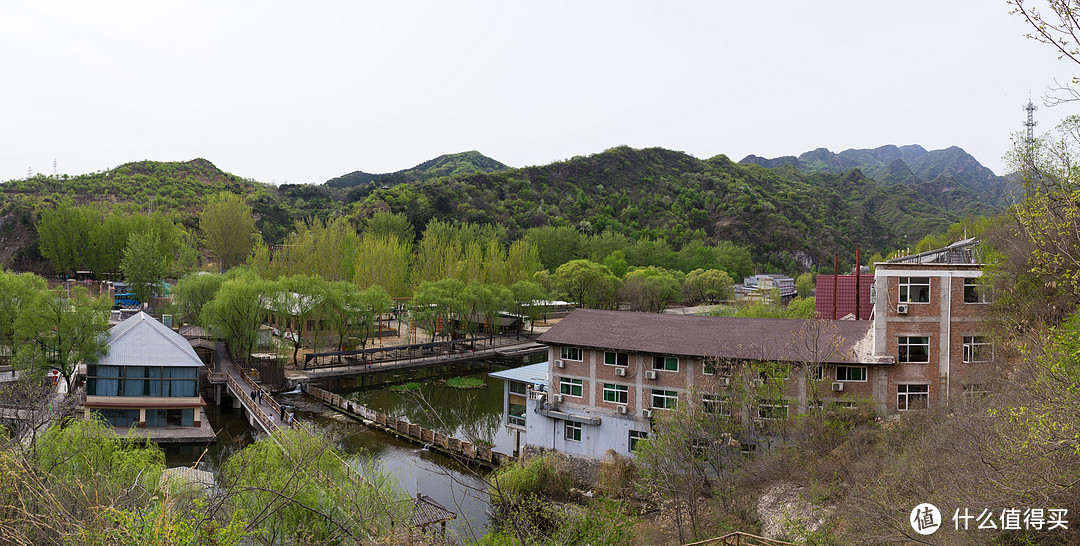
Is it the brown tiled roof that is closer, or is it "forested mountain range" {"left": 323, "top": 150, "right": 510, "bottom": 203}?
the brown tiled roof

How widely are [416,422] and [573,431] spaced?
10.6 metres

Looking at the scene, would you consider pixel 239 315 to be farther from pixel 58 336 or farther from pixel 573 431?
pixel 573 431

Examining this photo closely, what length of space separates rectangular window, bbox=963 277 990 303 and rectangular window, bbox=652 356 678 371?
866 cm

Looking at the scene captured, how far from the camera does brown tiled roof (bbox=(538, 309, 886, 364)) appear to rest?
19.1 meters

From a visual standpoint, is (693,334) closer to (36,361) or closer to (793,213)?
(36,361)

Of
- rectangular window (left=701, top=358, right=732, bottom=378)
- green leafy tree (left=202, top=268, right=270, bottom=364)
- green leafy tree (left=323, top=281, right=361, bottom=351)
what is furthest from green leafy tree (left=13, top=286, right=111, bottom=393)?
rectangular window (left=701, top=358, right=732, bottom=378)

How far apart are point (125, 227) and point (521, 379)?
50475 mm

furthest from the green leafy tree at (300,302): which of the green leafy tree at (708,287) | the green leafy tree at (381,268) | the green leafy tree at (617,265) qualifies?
the green leafy tree at (708,287)

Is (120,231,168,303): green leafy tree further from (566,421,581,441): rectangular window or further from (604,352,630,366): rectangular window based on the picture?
(604,352,630,366): rectangular window

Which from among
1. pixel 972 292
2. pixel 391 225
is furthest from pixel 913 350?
pixel 391 225

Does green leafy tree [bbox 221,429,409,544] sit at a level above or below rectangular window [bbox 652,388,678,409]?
below

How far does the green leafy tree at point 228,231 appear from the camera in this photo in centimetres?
6512

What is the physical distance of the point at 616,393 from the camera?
2102 cm

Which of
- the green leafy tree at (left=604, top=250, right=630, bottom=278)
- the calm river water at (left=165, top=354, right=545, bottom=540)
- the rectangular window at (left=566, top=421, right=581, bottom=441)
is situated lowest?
the calm river water at (left=165, top=354, right=545, bottom=540)
